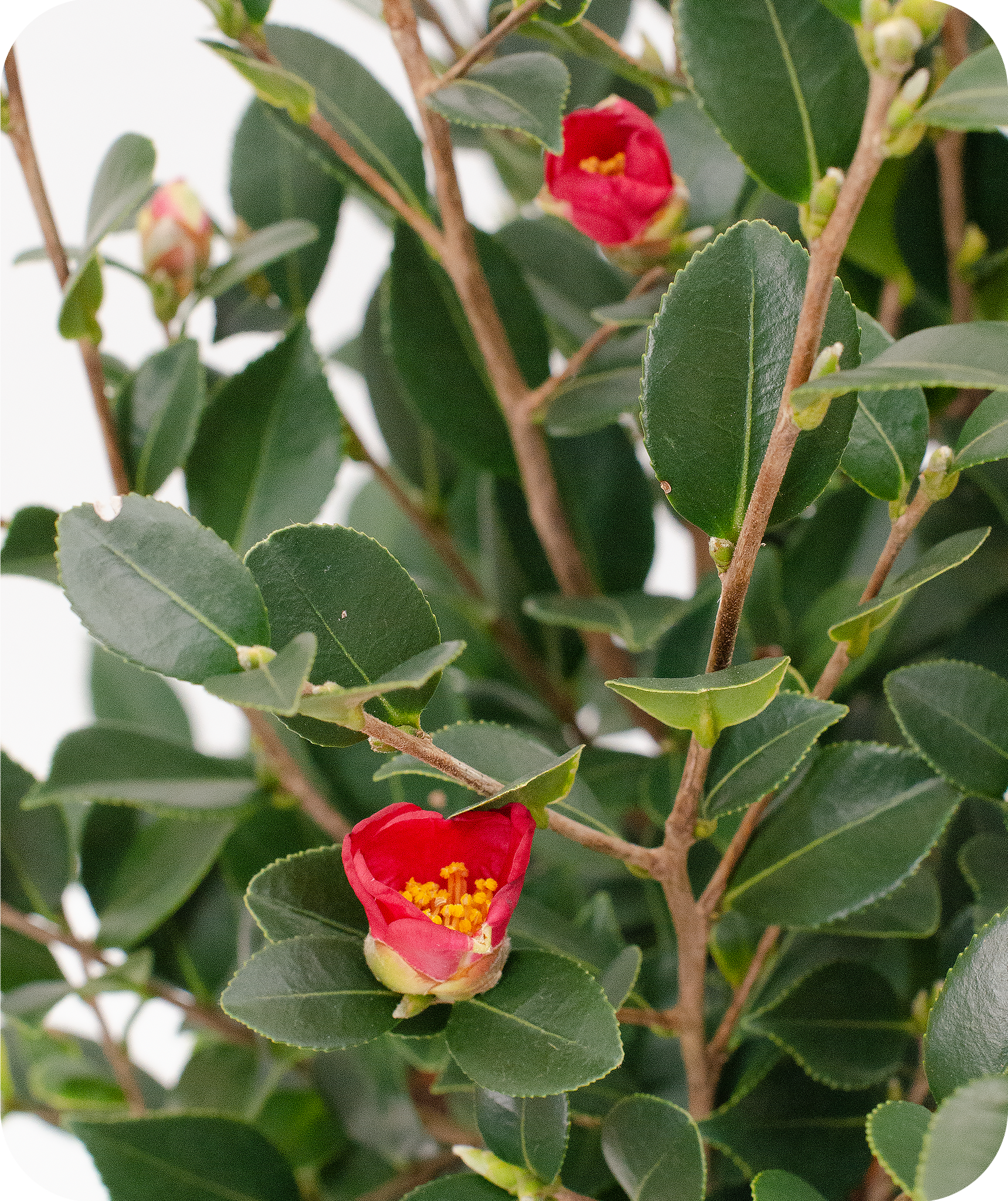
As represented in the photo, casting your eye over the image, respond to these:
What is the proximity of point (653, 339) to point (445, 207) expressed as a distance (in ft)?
A: 0.70

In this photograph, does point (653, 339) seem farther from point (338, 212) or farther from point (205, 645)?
point (338, 212)

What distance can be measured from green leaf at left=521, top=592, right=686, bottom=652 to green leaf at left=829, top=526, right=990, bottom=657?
138mm

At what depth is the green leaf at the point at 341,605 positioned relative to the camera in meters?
0.37

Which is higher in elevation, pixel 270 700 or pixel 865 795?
pixel 270 700

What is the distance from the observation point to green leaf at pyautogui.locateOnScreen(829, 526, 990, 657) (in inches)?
14.5

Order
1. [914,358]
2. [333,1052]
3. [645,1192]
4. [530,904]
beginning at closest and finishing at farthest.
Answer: [914,358] < [645,1192] < [530,904] < [333,1052]

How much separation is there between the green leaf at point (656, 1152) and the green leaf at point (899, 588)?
181 mm

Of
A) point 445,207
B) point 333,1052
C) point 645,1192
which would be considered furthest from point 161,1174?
point 445,207

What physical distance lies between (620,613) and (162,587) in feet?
0.95

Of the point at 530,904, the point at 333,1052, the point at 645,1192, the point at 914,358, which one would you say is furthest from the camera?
the point at 333,1052

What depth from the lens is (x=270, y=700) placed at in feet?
0.99

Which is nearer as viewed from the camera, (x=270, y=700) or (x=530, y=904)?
(x=270, y=700)

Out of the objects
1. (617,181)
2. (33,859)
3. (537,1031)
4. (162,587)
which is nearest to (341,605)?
(162,587)

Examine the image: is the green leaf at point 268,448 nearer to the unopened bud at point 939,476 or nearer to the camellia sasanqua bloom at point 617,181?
the camellia sasanqua bloom at point 617,181
